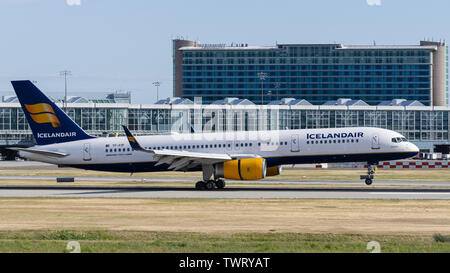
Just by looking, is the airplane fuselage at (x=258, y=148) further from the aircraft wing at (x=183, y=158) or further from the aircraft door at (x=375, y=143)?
the aircraft wing at (x=183, y=158)

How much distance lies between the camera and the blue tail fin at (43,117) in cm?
5509

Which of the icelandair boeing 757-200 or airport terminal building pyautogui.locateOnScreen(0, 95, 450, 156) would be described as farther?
airport terminal building pyautogui.locateOnScreen(0, 95, 450, 156)

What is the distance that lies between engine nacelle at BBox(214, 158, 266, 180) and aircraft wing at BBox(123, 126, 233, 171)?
82cm

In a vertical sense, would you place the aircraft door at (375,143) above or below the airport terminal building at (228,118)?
below

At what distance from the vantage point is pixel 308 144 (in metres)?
52.8

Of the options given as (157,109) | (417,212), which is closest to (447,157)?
(157,109)

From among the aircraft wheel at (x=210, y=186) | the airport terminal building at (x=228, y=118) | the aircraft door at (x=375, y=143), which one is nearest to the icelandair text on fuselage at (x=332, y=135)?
the aircraft door at (x=375, y=143)

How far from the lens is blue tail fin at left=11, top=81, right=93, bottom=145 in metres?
55.1

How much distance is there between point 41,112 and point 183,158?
12303 millimetres

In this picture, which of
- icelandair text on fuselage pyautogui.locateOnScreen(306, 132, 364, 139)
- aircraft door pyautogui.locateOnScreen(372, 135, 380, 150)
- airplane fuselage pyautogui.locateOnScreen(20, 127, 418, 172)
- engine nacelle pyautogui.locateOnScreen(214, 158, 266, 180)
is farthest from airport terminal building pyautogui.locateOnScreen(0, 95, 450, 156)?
aircraft door pyautogui.locateOnScreen(372, 135, 380, 150)

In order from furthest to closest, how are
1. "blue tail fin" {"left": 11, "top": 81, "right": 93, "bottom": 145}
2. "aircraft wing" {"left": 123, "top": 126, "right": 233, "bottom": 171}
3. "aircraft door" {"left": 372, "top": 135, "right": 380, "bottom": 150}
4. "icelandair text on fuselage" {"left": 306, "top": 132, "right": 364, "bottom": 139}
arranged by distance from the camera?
"blue tail fin" {"left": 11, "top": 81, "right": 93, "bottom": 145} < "icelandair text on fuselage" {"left": 306, "top": 132, "right": 364, "bottom": 139} < "aircraft door" {"left": 372, "top": 135, "right": 380, "bottom": 150} < "aircraft wing" {"left": 123, "top": 126, "right": 233, "bottom": 171}

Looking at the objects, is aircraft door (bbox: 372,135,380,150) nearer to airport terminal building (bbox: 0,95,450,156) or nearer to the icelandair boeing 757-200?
the icelandair boeing 757-200

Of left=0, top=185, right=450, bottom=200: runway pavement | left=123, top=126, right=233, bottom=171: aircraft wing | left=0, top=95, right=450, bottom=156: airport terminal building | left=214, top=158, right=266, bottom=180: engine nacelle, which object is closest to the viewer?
left=0, top=185, right=450, bottom=200: runway pavement

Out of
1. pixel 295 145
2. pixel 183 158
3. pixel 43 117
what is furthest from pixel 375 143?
pixel 43 117
